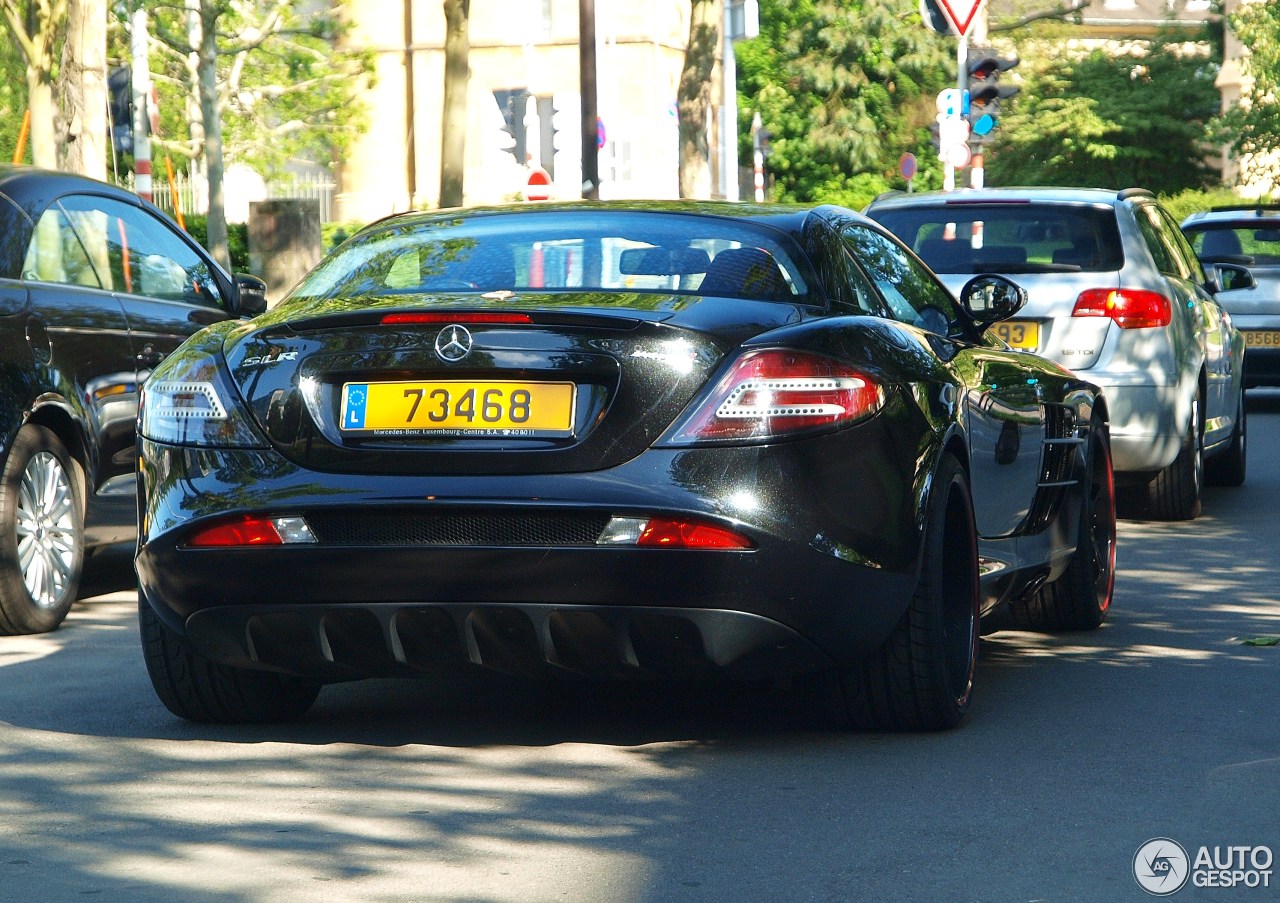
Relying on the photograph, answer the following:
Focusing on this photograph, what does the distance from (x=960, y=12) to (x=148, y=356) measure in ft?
51.3

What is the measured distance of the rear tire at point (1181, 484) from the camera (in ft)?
35.8

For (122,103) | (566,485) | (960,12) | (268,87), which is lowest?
(566,485)

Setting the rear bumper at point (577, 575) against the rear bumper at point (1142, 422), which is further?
the rear bumper at point (1142, 422)

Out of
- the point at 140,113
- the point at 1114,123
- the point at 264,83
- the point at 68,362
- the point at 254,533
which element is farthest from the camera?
the point at 1114,123

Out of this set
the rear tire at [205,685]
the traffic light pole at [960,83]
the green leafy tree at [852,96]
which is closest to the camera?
the rear tire at [205,685]

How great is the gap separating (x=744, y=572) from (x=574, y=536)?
0.39m

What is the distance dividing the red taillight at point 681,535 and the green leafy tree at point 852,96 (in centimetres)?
5845

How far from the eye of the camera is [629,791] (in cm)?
500

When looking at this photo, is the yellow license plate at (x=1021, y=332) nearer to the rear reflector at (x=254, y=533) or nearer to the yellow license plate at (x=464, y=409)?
the yellow license plate at (x=464, y=409)

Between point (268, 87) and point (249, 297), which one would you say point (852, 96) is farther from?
point (249, 297)

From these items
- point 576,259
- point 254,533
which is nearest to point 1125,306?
point 576,259

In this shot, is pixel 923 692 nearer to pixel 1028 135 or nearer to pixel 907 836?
pixel 907 836

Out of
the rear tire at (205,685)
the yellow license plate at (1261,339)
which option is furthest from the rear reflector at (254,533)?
the yellow license plate at (1261,339)

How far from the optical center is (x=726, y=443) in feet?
16.3
